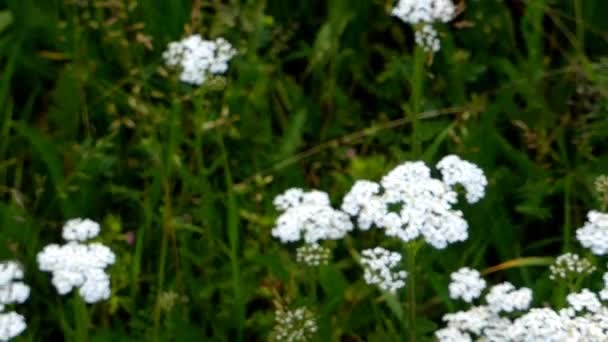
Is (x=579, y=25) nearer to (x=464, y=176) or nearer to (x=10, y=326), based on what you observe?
(x=464, y=176)

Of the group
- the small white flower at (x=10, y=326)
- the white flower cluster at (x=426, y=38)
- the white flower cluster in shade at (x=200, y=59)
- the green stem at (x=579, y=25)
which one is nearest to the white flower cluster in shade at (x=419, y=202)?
the white flower cluster at (x=426, y=38)

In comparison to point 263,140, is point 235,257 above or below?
below

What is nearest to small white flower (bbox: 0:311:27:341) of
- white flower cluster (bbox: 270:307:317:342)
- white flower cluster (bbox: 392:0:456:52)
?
white flower cluster (bbox: 270:307:317:342)

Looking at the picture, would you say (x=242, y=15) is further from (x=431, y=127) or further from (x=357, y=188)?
(x=357, y=188)

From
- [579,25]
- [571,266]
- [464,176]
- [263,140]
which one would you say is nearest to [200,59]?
[263,140]

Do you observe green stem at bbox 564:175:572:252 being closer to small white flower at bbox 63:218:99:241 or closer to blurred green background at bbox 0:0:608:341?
blurred green background at bbox 0:0:608:341

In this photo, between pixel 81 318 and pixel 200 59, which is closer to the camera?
pixel 81 318
